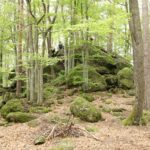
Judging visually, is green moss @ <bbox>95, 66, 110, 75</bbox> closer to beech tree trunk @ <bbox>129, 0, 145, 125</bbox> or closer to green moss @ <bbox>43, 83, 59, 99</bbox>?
green moss @ <bbox>43, 83, 59, 99</bbox>

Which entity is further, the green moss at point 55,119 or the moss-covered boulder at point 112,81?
the moss-covered boulder at point 112,81

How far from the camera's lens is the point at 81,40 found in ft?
51.9

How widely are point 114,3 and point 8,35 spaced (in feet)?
24.0

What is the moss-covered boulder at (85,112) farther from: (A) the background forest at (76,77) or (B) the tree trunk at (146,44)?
(B) the tree trunk at (146,44)

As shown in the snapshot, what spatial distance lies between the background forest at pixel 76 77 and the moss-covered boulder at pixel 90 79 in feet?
0.19

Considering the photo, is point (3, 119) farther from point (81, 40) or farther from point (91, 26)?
point (81, 40)

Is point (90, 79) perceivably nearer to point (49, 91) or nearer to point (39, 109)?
point (49, 91)

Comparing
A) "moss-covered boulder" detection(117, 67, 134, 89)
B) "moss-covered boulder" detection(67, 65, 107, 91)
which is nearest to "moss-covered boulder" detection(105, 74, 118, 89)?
"moss-covered boulder" detection(117, 67, 134, 89)

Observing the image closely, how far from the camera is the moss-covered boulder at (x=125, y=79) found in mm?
17438

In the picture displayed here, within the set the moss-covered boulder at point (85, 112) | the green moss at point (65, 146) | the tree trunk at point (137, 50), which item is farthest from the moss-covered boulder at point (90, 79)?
the green moss at point (65, 146)

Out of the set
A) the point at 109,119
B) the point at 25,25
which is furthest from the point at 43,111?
the point at 25,25

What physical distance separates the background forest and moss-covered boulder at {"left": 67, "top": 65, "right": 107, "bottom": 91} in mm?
59

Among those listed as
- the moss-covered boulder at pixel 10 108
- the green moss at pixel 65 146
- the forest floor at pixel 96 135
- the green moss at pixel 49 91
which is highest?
the green moss at pixel 49 91

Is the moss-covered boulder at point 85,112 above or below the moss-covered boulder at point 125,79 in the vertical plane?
below
